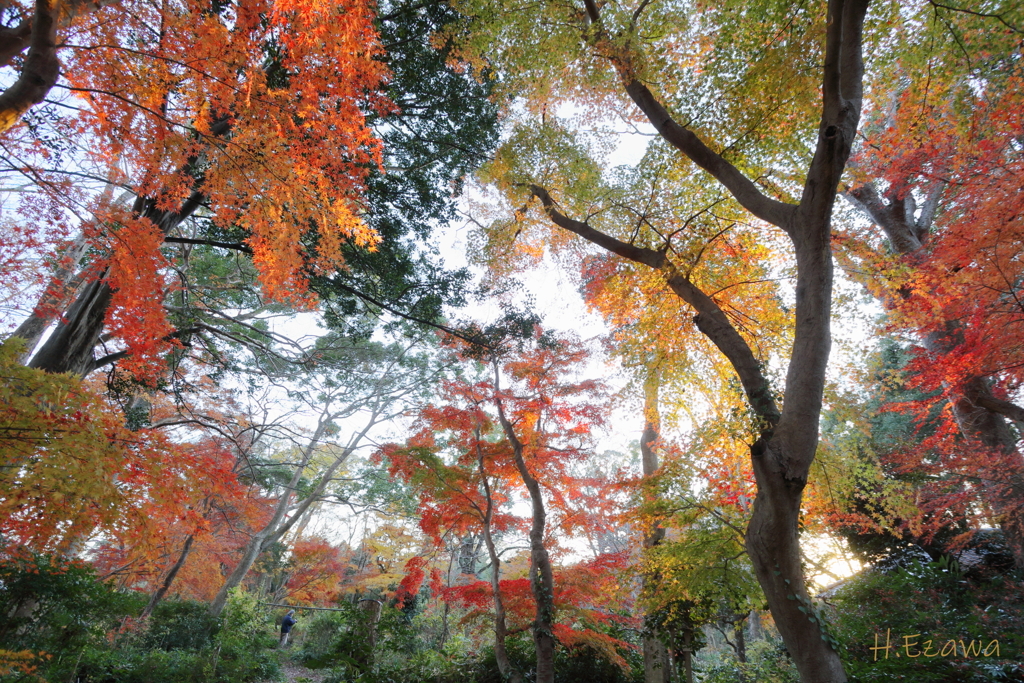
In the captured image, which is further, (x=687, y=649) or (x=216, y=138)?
(x=687, y=649)

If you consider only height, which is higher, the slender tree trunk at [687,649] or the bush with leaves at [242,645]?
the slender tree trunk at [687,649]

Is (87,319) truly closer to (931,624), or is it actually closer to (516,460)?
(516,460)

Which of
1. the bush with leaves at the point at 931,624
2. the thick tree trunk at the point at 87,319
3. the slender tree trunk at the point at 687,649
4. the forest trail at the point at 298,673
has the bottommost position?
the forest trail at the point at 298,673

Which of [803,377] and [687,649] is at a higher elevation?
[803,377]

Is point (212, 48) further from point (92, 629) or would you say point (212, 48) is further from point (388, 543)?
point (388, 543)

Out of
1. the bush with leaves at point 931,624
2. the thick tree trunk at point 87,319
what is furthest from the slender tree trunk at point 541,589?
the thick tree trunk at point 87,319

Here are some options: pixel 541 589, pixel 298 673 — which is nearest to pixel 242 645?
pixel 298 673

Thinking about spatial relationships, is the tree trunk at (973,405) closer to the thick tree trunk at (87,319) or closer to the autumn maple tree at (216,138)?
the autumn maple tree at (216,138)

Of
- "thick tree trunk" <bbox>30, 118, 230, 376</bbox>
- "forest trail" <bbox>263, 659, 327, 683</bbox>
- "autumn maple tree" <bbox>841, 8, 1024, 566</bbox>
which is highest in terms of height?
"autumn maple tree" <bbox>841, 8, 1024, 566</bbox>

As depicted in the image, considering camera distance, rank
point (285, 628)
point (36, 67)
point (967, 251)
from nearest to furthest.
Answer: point (36, 67)
point (967, 251)
point (285, 628)

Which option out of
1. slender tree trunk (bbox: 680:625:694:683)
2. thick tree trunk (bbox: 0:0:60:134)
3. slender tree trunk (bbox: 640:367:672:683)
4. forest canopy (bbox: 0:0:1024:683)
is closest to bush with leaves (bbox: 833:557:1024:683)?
forest canopy (bbox: 0:0:1024:683)

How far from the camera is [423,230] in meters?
6.58

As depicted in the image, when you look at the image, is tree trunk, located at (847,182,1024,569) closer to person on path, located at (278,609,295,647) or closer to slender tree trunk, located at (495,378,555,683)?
slender tree trunk, located at (495,378,555,683)

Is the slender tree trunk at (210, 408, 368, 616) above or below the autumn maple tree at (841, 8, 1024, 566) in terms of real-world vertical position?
below
